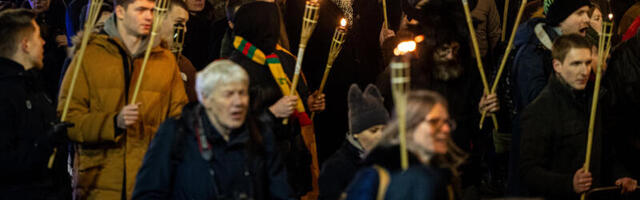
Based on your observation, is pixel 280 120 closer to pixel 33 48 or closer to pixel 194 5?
pixel 33 48

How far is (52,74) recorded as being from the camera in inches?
363

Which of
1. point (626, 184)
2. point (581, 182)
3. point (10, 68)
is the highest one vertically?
point (10, 68)

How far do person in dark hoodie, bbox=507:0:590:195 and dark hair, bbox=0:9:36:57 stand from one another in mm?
3474

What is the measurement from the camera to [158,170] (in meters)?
5.27

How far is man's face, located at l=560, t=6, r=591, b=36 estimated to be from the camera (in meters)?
7.56

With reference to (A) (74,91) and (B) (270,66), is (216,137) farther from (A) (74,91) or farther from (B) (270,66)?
(B) (270,66)

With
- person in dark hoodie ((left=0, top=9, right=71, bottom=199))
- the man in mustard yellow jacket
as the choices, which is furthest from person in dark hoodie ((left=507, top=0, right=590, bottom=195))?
person in dark hoodie ((left=0, top=9, right=71, bottom=199))

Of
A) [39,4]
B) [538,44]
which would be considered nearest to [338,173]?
[538,44]

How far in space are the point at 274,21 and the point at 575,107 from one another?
2311 millimetres

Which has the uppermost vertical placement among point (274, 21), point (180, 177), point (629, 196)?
point (274, 21)

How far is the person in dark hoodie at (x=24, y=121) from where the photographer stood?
5875 millimetres

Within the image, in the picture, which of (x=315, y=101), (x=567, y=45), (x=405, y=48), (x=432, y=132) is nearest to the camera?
(x=432, y=132)

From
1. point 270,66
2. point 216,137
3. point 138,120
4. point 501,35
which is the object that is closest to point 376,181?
point 216,137

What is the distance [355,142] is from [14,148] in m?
2.06
